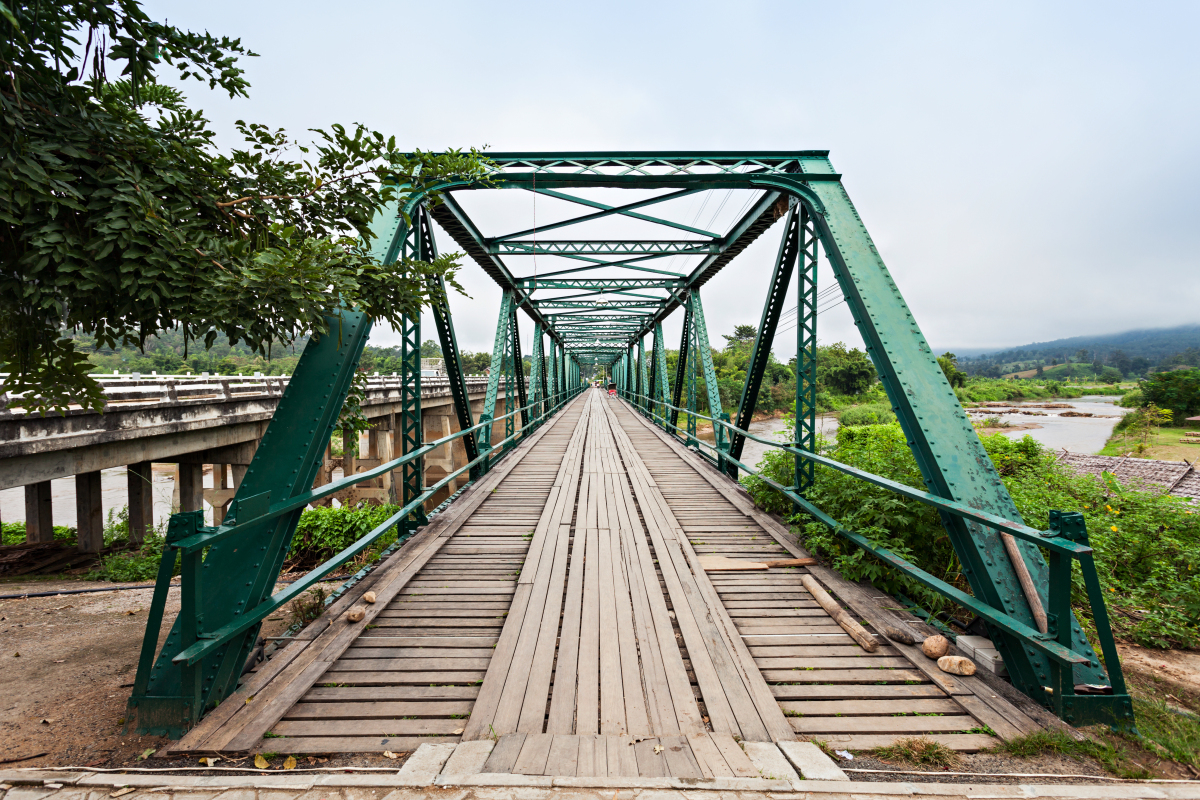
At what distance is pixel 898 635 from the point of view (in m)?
2.93

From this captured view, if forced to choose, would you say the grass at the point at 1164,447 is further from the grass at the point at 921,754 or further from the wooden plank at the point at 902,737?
the grass at the point at 921,754

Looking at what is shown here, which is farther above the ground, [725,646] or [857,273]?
[857,273]

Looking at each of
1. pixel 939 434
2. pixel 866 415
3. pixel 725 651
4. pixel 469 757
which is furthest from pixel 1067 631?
pixel 866 415

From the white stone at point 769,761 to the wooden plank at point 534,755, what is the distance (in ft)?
2.80

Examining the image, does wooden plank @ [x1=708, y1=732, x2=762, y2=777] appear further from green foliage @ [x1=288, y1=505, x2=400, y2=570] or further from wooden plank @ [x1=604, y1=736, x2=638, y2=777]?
green foliage @ [x1=288, y1=505, x2=400, y2=570]

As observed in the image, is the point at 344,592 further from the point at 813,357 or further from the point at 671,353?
the point at 671,353

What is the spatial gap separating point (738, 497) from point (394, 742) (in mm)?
4950

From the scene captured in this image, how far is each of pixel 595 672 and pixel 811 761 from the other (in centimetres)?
110

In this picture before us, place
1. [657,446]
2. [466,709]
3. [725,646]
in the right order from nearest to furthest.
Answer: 1. [466,709]
2. [725,646]
3. [657,446]

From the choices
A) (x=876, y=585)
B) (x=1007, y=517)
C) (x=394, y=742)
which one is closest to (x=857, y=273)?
(x=1007, y=517)

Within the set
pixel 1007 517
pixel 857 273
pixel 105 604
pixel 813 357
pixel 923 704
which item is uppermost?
pixel 857 273

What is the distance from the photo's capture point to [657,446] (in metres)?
11.6

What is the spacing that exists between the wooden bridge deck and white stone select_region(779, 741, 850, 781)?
9 centimetres

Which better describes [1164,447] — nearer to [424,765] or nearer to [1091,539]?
[1091,539]
